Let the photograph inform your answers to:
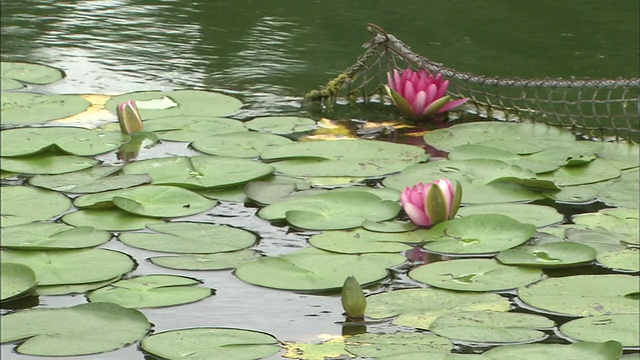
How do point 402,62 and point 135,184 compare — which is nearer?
point 135,184

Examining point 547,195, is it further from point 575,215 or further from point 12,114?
point 12,114

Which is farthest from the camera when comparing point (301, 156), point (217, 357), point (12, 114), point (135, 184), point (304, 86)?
point (304, 86)

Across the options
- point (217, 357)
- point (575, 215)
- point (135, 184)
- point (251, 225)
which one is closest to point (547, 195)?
point (575, 215)

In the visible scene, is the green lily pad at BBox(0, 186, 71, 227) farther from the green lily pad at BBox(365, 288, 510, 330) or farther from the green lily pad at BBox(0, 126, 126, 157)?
the green lily pad at BBox(365, 288, 510, 330)

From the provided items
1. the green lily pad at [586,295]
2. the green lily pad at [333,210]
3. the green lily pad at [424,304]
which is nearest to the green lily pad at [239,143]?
the green lily pad at [333,210]

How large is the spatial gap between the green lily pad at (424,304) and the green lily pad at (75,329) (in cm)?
54

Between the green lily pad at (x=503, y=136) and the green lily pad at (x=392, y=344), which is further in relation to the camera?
the green lily pad at (x=503, y=136)

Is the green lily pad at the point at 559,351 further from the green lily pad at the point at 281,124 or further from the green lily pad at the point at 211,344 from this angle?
the green lily pad at the point at 281,124

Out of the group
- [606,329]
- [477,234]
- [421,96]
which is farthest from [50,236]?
[421,96]

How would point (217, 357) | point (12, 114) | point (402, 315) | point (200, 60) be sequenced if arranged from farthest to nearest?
point (200, 60) → point (12, 114) → point (402, 315) → point (217, 357)

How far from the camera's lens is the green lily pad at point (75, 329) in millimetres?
2221

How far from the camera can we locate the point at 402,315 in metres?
2.47

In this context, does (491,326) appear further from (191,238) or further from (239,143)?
(239,143)

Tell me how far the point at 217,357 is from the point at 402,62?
3032 mm
